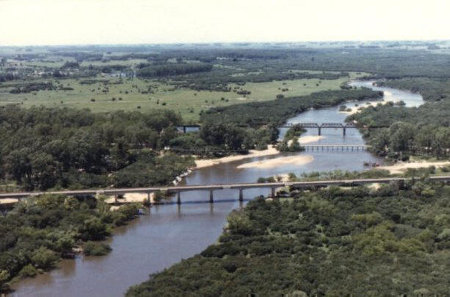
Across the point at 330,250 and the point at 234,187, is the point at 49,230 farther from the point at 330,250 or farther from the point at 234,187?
the point at 330,250

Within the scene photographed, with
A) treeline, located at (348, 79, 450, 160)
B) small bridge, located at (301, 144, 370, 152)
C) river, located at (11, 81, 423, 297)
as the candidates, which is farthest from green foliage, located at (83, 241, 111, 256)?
treeline, located at (348, 79, 450, 160)

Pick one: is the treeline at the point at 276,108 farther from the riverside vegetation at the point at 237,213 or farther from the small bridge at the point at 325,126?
the small bridge at the point at 325,126

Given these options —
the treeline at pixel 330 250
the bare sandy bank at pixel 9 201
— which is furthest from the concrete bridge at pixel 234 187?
the treeline at pixel 330 250

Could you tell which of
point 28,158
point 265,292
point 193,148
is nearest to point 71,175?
point 28,158

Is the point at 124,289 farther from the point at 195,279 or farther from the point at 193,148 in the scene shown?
the point at 193,148

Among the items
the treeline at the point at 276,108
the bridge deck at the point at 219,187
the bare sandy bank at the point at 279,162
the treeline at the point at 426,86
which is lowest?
the bare sandy bank at the point at 279,162

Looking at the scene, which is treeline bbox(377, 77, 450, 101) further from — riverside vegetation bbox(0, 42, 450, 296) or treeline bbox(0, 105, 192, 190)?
treeline bbox(0, 105, 192, 190)
